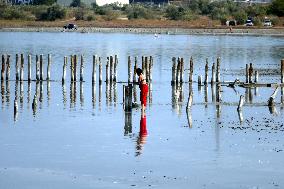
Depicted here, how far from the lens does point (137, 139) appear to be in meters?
39.2

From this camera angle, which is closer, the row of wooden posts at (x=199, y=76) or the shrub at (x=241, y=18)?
the row of wooden posts at (x=199, y=76)

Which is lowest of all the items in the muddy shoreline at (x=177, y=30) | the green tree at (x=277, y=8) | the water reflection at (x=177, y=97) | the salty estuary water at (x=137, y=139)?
the salty estuary water at (x=137, y=139)

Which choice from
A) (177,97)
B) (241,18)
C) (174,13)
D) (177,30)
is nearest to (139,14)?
(174,13)

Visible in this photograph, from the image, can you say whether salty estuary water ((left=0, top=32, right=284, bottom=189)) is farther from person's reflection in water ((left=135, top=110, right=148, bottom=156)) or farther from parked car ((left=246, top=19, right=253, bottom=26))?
parked car ((left=246, top=19, right=253, bottom=26))

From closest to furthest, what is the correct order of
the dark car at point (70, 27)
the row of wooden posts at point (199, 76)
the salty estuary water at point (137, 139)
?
1. the salty estuary water at point (137, 139)
2. the row of wooden posts at point (199, 76)
3. the dark car at point (70, 27)

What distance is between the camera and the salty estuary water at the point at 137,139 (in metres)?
31.6

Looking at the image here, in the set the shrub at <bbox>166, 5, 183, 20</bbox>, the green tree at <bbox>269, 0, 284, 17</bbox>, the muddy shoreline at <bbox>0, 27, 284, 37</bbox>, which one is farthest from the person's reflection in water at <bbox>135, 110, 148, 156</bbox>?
the shrub at <bbox>166, 5, 183, 20</bbox>

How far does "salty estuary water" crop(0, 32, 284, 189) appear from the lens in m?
31.6

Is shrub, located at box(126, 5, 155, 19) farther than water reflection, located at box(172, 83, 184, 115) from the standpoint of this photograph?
Yes

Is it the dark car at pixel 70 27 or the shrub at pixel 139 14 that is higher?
the shrub at pixel 139 14

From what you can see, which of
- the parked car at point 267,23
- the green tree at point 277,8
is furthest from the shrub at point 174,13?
the parked car at point 267,23

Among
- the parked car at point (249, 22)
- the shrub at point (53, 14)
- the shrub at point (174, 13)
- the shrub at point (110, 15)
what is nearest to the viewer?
the parked car at point (249, 22)

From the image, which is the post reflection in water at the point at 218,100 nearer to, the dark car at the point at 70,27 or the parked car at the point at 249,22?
the dark car at the point at 70,27

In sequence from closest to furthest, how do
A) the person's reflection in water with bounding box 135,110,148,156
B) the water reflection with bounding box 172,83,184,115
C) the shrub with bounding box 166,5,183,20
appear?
the person's reflection in water with bounding box 135,110,148,156, the water reflection with bounding box 172,83,184,115, the shrub with bounding box 166,5,183,20
